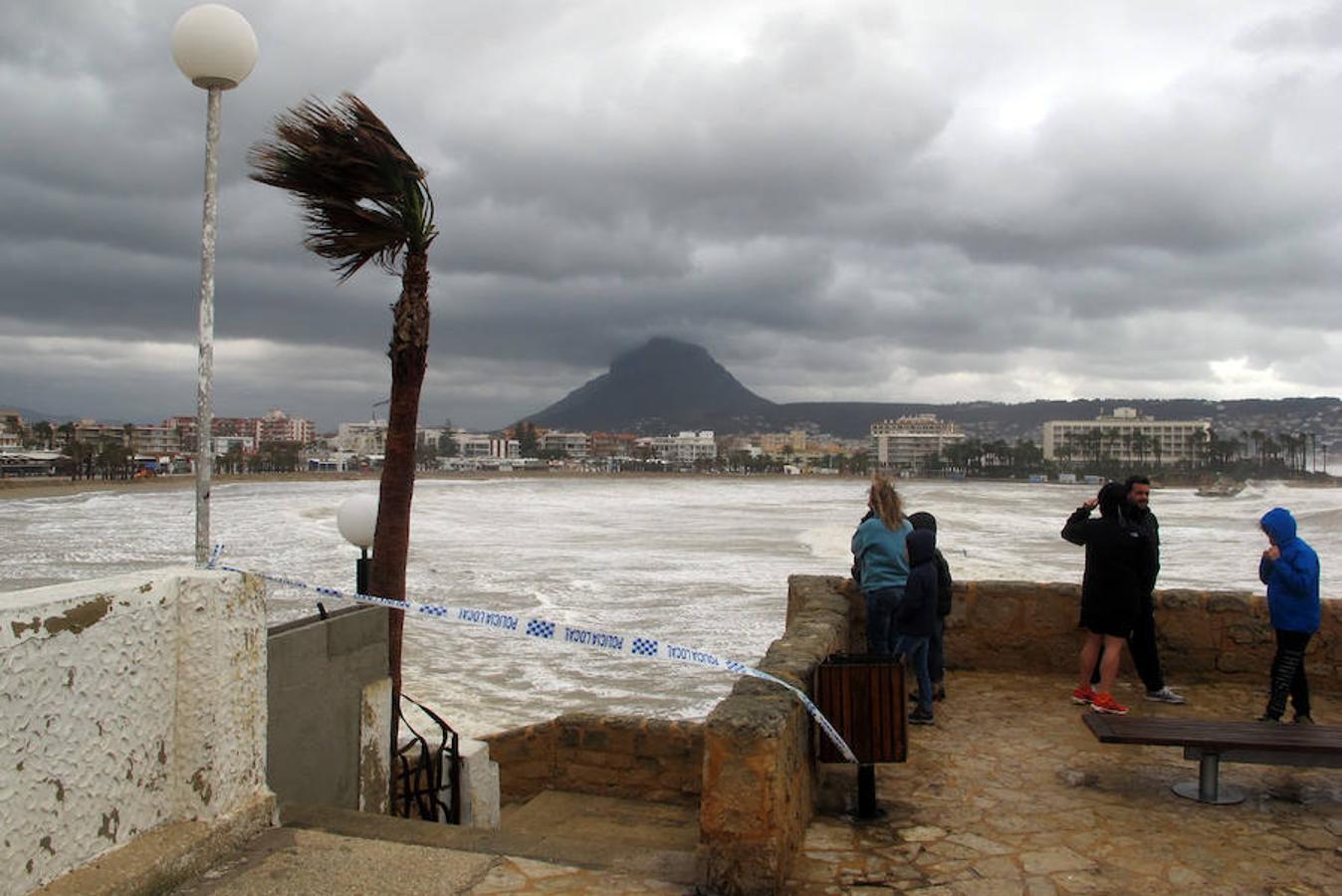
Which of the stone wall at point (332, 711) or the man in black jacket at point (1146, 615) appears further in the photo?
the man in black jacket at point (1146, 615)

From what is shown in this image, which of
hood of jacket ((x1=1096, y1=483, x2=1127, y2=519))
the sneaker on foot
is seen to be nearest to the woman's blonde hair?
hood of jacket ((x1=1096, y1=483, x2=1127, y2=519))

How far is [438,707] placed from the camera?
10820 mm

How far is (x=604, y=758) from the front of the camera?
644 cm

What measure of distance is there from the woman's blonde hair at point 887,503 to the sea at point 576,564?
340 centimetres

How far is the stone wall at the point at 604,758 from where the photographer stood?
20.4 feet

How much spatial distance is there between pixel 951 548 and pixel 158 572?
32497 millimetres

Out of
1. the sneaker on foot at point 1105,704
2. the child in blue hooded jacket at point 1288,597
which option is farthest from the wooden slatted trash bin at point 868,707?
the child in blue hooded jacket at point 1288,597

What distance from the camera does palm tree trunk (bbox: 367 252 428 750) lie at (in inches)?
270

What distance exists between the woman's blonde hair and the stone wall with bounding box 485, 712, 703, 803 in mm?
1763

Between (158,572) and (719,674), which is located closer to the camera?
(158,572)

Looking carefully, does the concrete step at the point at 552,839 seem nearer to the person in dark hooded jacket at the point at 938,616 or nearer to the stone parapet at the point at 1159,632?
the person in dark hooded jacket at the point at 938,616

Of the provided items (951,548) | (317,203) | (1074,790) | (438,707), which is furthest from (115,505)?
(1074,790)

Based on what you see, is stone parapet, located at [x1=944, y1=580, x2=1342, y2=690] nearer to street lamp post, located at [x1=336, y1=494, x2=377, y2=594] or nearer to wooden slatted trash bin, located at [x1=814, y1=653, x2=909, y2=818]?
wooden slatted trash bin, located at [x1=814, y1=653, x2=909, y2=818]

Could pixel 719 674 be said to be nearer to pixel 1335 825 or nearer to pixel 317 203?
pixel 317 203
